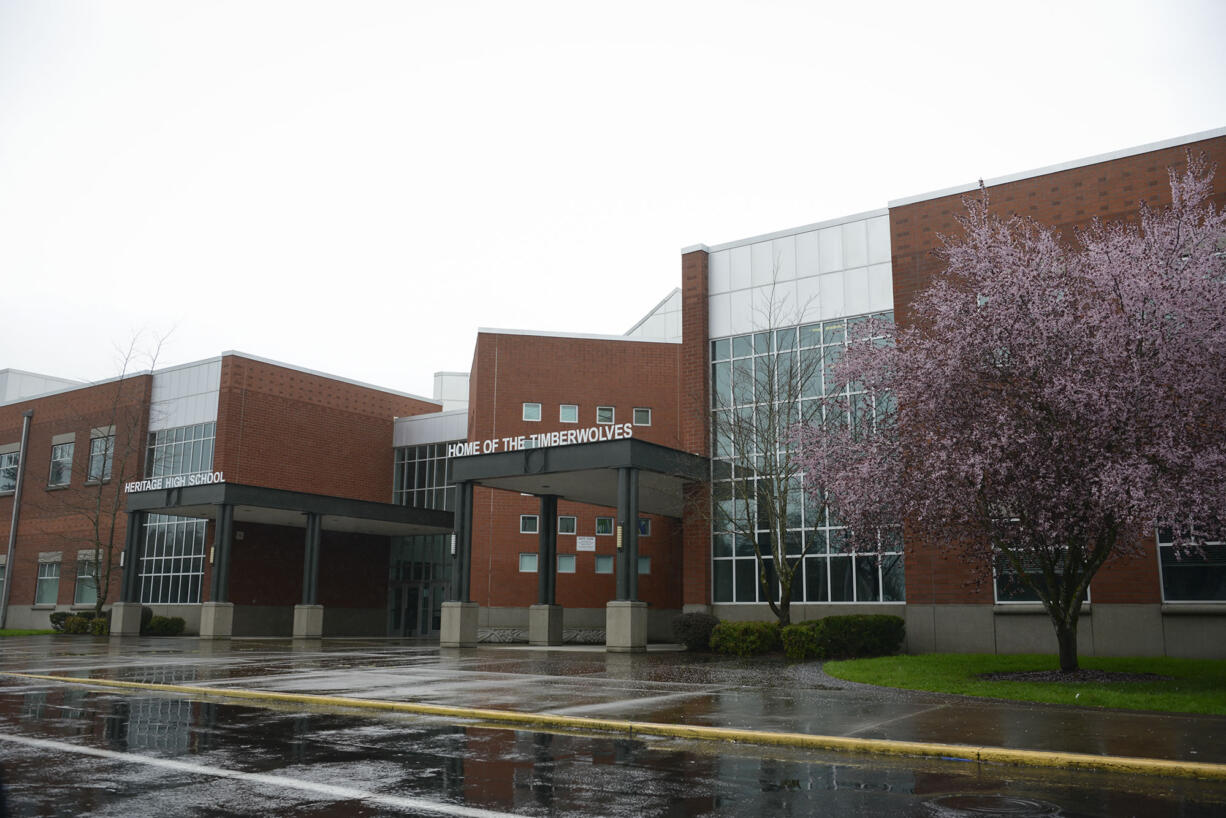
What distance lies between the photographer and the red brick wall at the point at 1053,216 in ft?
77.7

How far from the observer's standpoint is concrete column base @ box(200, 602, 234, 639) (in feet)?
119

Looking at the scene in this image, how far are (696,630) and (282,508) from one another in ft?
62.4

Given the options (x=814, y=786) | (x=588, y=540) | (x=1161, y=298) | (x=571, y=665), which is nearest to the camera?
(x=814, y=786)

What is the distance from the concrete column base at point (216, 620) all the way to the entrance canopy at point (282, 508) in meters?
3.81

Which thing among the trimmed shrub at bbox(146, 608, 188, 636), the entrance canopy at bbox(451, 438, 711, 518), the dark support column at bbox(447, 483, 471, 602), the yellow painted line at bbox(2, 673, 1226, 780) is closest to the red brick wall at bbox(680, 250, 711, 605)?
the entrance canopy at bbox(451, 438, 711, 518)

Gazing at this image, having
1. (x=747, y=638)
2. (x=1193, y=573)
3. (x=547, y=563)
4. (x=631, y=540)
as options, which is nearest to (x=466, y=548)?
(x=547, y=563)

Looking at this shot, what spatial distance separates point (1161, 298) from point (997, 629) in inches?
494

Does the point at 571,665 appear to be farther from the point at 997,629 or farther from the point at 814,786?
the point at 814,786

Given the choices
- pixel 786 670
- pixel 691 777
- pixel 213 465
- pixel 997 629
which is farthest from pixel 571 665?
pixel 213 465

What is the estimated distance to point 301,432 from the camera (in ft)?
155

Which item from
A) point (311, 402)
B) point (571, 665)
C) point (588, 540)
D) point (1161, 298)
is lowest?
point (571, 665)

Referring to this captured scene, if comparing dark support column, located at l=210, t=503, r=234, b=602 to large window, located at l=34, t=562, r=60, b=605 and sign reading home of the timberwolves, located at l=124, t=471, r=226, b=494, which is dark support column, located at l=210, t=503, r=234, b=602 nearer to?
sign reading home of the timberwolves, located at l=124, t=471, r=226, b=494

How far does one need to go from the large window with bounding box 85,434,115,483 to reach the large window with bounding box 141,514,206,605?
4.19 m

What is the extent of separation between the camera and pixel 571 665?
21359 mm
